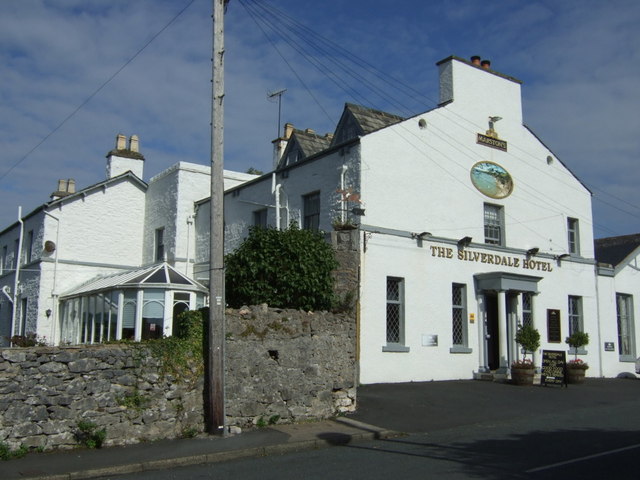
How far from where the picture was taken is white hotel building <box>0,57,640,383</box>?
18.3 m

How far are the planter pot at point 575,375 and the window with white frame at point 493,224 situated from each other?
15.2 ft

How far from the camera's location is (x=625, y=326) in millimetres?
25844

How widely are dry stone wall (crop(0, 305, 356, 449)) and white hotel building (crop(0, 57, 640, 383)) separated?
4.35m

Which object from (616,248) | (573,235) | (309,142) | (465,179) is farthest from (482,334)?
(616,248)

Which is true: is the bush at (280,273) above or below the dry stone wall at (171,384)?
above

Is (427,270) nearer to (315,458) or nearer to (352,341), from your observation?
(352,341)

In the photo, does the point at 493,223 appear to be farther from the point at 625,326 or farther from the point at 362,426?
the point at 362,426

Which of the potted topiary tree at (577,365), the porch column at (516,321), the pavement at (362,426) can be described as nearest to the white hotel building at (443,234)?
the porch column at (516,321)

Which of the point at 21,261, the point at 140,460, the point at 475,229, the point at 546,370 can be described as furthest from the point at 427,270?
the point at 21,261

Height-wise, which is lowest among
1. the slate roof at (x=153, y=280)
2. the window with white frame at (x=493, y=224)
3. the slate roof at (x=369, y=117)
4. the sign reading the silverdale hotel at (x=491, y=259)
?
the slate roof at (x=153, y=280)

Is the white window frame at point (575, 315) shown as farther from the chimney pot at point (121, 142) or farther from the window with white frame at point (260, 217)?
the chimney pot at point (121, 142)

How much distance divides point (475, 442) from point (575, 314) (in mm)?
14633

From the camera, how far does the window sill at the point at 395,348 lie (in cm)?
1778

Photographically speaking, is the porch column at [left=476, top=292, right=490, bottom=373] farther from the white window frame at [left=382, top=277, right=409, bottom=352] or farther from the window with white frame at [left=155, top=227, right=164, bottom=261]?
the window with white frame at [left=155, top=227, right=164, bottom=261]
